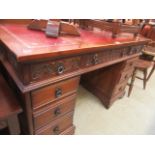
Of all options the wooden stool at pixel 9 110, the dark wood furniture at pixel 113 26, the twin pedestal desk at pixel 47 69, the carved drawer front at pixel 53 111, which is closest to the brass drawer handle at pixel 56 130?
the twin pedestal desk at pixel 47 69

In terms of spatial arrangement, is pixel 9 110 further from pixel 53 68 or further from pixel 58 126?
pixel 58 126

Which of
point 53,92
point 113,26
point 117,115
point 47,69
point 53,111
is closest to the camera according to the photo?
point 47,69

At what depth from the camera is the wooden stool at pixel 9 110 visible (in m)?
0.72

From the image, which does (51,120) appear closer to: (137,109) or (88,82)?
(88,82)

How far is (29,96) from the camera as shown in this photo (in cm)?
73

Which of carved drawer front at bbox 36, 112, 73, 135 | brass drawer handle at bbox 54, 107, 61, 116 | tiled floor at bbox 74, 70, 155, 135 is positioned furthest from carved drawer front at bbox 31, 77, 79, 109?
tiled floor at bbox 74, 70, 155, 135

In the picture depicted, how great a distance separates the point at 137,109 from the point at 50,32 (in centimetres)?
156

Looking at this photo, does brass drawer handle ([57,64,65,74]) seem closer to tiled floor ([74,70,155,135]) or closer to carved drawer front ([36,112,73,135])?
carved drawer front ([36,112,73,135])

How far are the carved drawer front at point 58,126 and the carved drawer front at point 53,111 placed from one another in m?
0.05

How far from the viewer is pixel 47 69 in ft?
2.27

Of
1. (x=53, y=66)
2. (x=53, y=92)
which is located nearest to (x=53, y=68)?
(x=53, y=66)

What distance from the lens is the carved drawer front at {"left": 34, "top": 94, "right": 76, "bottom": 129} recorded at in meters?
0.87

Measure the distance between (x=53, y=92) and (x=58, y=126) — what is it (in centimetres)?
40

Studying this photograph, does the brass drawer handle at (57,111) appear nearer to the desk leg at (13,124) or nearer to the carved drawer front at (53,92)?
the carved drawer front at (53,92)
